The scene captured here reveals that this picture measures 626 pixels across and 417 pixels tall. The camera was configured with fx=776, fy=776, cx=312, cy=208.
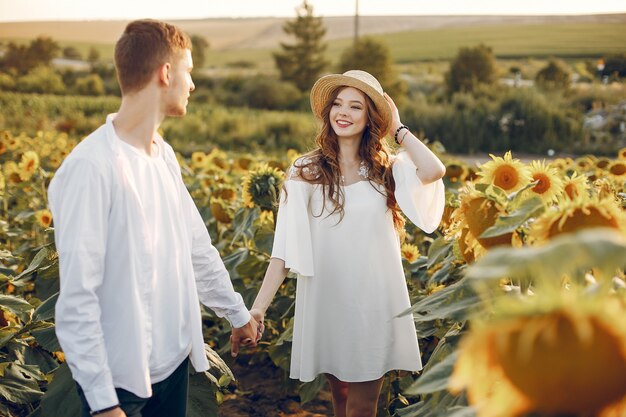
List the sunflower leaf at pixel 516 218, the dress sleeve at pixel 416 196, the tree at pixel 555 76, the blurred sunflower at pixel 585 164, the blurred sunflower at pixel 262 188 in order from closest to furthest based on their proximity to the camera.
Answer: the sunflower leaf at pixel 516 218 < the dress sleeve at pixel 416 196 < the blurred sunflower at pixel 262 188 < the blurred sunflower at pixel 585 164 < the tree at pixel 555 76

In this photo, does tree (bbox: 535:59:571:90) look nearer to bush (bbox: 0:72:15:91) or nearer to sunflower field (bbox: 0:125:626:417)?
bush (bbox: 0:72:15:91)

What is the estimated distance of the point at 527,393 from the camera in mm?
886

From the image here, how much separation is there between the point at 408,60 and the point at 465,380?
47.0 metres

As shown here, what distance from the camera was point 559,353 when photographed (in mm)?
842

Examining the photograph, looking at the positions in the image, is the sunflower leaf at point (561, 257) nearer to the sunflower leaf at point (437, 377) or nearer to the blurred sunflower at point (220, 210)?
the sunflower leaf at point (437, 377)

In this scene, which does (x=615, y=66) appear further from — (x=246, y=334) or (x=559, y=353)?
(x=559, y=353)

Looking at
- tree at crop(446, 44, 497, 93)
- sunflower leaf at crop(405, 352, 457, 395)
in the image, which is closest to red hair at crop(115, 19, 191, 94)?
sunflower leaf at crop(405, 352, 457, 395)

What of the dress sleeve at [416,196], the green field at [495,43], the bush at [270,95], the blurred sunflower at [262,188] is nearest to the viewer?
the dress sleeve at [416,196]

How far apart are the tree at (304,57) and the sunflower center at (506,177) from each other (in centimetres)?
3244

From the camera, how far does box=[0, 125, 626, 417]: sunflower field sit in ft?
2.78

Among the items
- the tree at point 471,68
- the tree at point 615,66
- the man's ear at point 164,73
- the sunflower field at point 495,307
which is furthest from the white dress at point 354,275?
the tree at point 615,66

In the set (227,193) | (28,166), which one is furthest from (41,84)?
(227,193)

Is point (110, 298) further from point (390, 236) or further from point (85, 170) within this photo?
point (390, 236)

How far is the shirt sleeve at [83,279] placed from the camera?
166 cm
